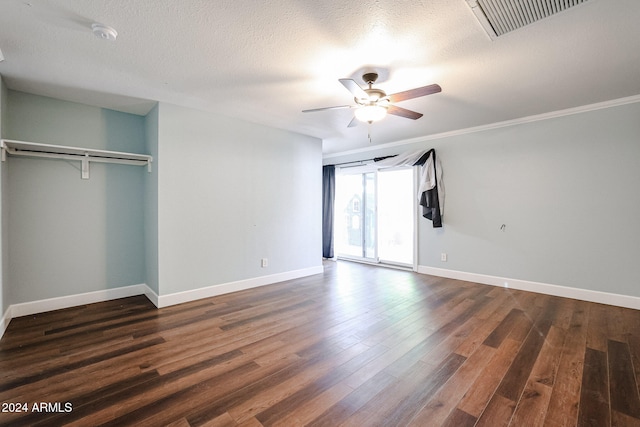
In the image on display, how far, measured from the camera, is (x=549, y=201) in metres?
A: 3.84

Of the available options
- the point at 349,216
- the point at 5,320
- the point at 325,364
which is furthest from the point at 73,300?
the point at 349,216

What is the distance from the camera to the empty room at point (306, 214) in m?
1.79

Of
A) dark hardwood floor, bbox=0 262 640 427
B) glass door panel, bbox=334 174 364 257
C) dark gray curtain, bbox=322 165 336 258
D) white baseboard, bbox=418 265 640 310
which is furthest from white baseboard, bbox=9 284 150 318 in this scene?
white baseboard, bbox=418 265 640 310

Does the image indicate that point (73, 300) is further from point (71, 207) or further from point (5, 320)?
point (71, 207)

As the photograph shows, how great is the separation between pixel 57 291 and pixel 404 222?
527 centimetres

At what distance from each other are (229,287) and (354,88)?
3026 millimetres

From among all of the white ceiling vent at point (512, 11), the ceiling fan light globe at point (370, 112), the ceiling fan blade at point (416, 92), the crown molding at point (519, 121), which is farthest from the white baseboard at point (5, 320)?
the crown molding at point (519, 121)

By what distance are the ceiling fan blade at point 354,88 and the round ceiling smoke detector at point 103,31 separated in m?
1.67

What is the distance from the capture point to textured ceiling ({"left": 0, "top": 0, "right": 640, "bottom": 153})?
1808 millimetres

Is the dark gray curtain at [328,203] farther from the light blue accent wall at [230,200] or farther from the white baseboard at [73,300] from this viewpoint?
the white baseboard at [73,300]

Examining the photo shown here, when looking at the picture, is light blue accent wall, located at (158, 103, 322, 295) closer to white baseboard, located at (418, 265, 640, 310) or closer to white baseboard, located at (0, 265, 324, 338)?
white baseboard, located at (0, 265, 324, 338)

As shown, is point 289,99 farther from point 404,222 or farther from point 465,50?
point 404,222

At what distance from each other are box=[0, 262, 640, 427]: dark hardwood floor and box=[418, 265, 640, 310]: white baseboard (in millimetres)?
172

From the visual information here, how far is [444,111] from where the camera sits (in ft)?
12.0
